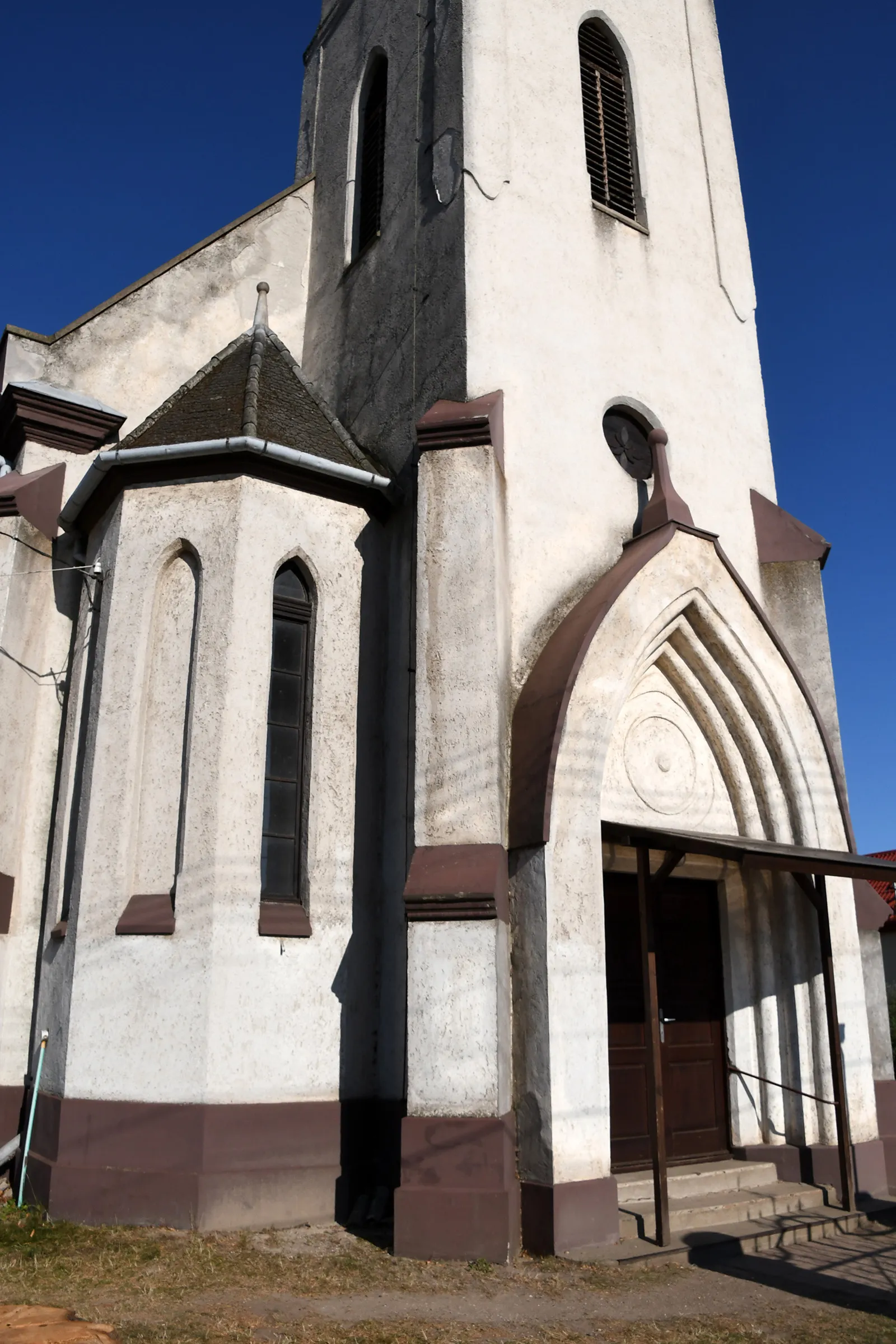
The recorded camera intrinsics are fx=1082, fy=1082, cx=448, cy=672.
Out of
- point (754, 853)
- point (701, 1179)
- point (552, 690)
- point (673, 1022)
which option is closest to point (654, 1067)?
point (701, 1179)

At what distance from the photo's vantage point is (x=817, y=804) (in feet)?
34.2

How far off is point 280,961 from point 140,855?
56.2 inches

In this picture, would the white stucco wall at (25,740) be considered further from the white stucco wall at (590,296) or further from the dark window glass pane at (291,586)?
the white stucco wall at (590,296)

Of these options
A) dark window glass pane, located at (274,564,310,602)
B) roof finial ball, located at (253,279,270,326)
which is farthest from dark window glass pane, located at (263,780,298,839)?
roof finial ball, located at (253,279,270,326)

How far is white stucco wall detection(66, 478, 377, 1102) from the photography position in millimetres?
8188

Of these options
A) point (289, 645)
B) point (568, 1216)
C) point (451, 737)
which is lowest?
point (568, 1216)

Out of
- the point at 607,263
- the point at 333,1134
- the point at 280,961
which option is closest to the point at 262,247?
the point at 607,263

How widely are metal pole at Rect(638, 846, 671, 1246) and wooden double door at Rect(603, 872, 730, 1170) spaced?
103 centimetres

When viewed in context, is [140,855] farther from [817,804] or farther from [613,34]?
[613,34]

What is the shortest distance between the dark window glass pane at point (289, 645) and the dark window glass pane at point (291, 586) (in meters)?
0.23

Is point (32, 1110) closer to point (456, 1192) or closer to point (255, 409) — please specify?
point (456, 1192)

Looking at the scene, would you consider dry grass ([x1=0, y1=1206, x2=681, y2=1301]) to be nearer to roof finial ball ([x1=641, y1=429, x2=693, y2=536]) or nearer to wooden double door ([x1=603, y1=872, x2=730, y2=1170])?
wooden double door ([x1=603, y1=872, x2=730, y2=1170])

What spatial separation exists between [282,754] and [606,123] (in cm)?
847

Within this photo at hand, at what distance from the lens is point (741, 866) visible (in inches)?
405
